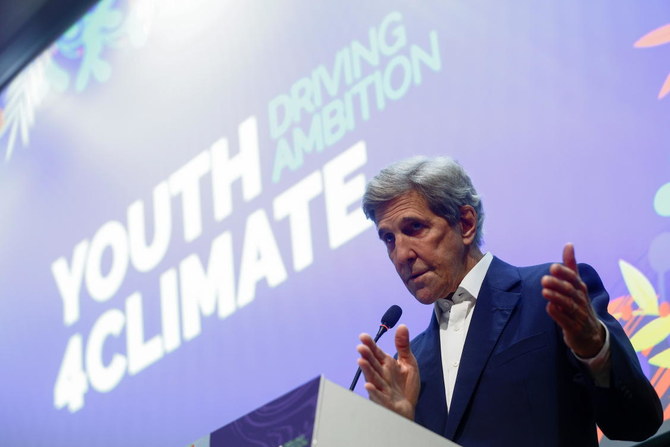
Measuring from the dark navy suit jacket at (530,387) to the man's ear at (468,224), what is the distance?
0.64 ft

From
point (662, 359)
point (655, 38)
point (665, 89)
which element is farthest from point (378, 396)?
point (655, 38)

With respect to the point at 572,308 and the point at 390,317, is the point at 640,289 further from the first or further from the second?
the point at 572,308

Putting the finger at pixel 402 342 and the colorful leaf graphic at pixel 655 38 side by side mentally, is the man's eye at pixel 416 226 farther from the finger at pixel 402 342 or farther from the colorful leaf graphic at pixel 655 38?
the colorful leaf graphic at pixel 655 38

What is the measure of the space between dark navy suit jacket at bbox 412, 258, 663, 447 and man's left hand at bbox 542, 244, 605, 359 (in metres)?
0.05

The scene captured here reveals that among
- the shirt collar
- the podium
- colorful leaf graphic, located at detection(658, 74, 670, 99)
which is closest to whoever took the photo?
the podium

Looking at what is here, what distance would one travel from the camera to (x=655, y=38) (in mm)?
2691

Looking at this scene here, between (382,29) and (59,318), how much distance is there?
2.05 metres

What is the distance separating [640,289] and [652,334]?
0.39 feet

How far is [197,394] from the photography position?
12.1 ft

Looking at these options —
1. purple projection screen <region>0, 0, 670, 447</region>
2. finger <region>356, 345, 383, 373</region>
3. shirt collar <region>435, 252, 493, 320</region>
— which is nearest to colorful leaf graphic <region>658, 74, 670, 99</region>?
purple projection screen <region>0, 0, 670, 447</region>

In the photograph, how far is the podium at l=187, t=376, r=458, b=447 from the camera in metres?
1.56

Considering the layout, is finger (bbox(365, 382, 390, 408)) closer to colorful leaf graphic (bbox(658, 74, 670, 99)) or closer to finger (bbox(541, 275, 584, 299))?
finger (bbox(541, 275, 584, 299))

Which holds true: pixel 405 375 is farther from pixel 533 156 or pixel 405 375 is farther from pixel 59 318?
pixel 59 318

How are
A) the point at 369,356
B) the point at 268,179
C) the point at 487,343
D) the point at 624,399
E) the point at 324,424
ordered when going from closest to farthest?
the point at 324,424
the point at 624,399
the point at 369,356
the point at 487,343
the point at 268,179
